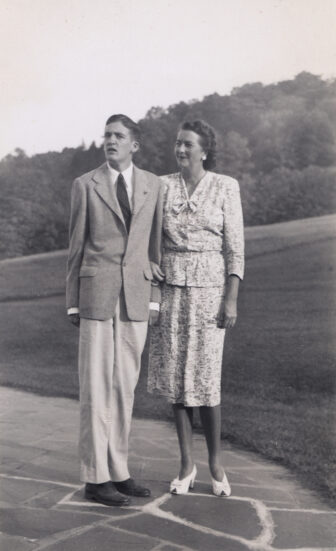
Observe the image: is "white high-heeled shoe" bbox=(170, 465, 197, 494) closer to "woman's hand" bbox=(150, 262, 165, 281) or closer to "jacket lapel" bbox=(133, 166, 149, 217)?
"woman's hand" bbox=(150, 262, 165, 281)

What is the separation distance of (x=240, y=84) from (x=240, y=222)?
2.86 m

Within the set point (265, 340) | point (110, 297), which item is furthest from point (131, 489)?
point (265, 340)

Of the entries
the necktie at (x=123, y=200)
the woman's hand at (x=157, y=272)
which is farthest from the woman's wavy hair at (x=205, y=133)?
the woman's hand at (x=157, y=272)

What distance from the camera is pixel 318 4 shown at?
11.1 ft

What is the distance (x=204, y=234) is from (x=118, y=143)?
56 centimetres

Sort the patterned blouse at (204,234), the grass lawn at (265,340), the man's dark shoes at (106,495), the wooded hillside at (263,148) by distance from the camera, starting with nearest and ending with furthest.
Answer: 1. the man's dark shoes at (106,495)
2. the patterned blouse at (204,234)
3. the grass lawn at (265,340)
4. the wooded hillside at (263,148)

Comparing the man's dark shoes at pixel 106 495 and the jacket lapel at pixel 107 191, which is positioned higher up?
the jacket lapel at pixel 107 191

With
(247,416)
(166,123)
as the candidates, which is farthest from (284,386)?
(166,123)

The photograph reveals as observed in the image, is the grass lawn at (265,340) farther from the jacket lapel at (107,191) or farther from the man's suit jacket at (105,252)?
the jacket lapel at (107,191)

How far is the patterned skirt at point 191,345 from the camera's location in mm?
2947

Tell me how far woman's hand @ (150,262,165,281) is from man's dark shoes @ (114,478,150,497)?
95cm

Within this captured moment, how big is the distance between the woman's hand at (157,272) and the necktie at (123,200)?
21cm

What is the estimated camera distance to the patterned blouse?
2.96 meters

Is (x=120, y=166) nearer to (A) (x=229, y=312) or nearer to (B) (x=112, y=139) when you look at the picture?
(B) (x=112, y=139)
